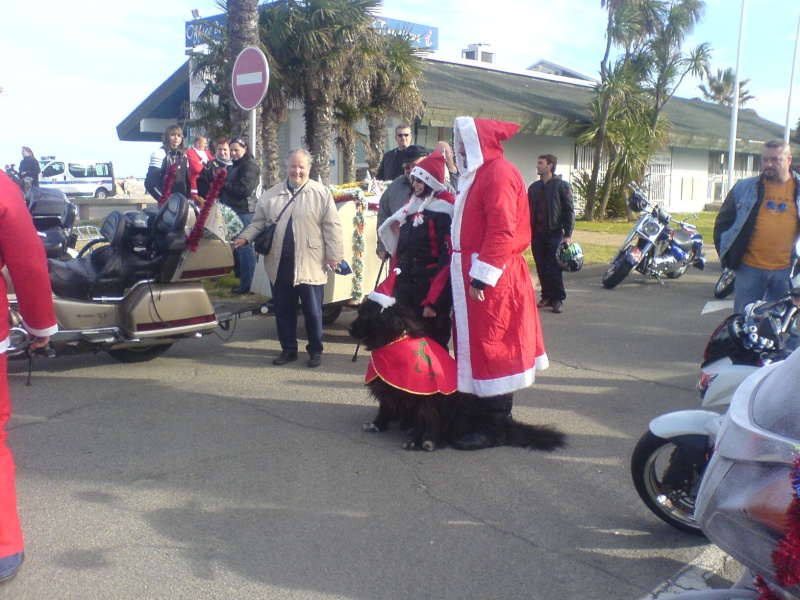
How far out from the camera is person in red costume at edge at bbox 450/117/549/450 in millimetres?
5027

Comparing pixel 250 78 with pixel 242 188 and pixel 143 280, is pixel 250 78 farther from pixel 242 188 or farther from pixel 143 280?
pixel 143 280

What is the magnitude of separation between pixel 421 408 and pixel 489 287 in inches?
34.9

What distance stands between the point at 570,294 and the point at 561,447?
633 cm

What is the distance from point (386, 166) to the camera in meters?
9.31

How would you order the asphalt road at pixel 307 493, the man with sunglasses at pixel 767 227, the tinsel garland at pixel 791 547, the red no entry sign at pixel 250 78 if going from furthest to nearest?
the red no entry sign at pixel 250 78, the man with sunglasses at pixel 767 227, the asphalt road at pixel 307 493, the tinsel garland at pixel 791 547

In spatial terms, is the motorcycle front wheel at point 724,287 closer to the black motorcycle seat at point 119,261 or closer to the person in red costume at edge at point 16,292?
the black motorcycle seat at point 119,261

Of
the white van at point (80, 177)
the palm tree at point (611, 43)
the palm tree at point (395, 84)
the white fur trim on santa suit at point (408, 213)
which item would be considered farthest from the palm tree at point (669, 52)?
the white van at point (80, 177)

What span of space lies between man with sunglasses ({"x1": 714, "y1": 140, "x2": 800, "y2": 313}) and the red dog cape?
97.2 inches

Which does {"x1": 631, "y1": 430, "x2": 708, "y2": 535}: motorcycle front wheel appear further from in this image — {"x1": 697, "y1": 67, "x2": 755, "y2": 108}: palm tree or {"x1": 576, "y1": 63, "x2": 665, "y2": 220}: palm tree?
{"x1": 697, "y1": 67, "x2": 755, "y2": 108}: palm tree

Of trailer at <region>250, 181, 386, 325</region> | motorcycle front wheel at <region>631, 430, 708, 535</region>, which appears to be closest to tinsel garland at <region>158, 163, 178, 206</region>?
trailer at <region>250, 181, 386, 325</region>

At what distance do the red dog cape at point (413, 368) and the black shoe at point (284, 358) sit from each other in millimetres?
2182

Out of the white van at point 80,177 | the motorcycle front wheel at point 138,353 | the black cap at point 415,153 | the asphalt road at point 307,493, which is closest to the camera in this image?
the asphalt road at point 307,493

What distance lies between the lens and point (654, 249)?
12258 mm

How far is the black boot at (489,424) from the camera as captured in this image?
524cm
